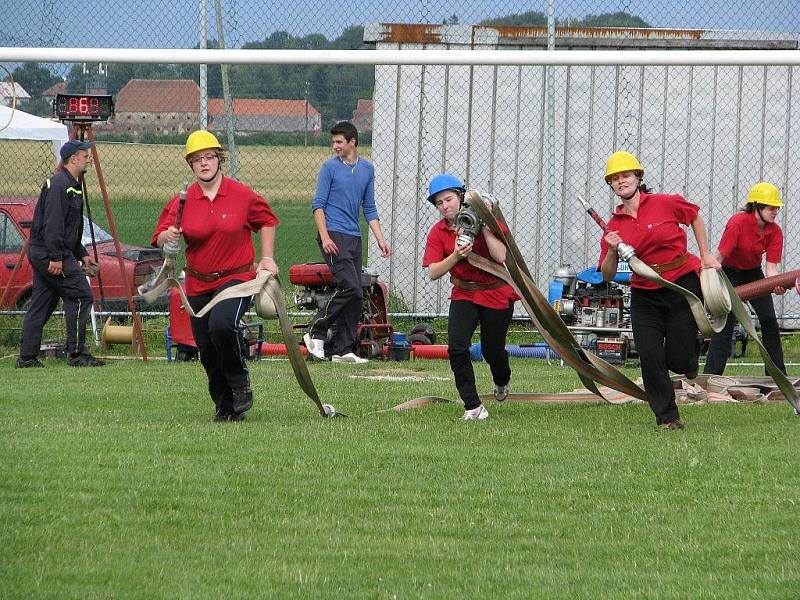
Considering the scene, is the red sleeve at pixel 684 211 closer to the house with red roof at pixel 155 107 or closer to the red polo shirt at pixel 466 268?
the red polo shirt at pixel 466 268

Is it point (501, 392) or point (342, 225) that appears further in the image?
point (342, 225)

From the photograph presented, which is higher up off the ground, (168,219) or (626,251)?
(168,219)

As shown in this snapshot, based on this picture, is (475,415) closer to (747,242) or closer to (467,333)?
(467,333)

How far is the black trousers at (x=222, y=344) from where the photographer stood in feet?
29.6

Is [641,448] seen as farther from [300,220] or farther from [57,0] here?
[300,220]

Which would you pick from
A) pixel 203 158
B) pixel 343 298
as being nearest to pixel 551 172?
pixel 343 298

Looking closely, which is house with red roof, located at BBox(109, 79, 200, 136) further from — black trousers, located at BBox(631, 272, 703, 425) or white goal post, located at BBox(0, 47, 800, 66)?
black trousers, located at BBox(631, 272, 703, 425)

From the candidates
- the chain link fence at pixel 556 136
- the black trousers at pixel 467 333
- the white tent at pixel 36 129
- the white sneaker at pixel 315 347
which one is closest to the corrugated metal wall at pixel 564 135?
the chain link fence at pixel 556 136

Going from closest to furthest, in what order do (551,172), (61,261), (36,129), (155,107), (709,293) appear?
(709,293) → (155,107) → (61,261) → (36,129) → (551,172)

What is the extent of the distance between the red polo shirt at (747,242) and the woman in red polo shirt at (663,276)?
2.44 metres

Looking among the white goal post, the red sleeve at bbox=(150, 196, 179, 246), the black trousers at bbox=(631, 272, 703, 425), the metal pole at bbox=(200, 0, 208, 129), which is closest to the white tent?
the metal pole at bbox=(200, 0, 208, 129)

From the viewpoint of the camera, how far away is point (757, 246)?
37.9ft

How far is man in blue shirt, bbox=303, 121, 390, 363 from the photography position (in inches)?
546

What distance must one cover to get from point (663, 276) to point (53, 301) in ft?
22.6
